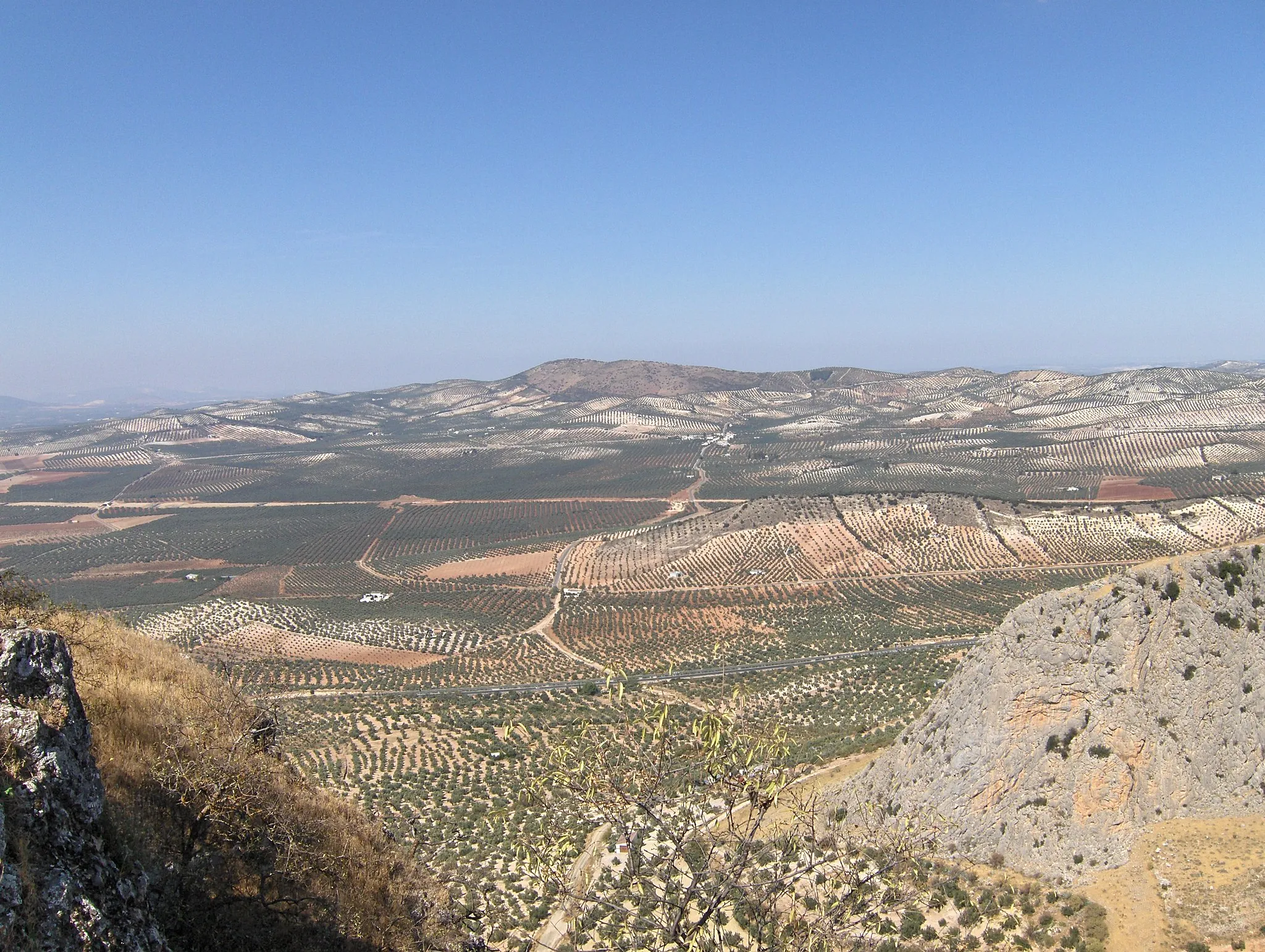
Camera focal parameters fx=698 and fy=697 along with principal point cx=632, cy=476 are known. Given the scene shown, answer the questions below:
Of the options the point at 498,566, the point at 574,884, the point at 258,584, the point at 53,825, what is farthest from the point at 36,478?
the point at 53,825

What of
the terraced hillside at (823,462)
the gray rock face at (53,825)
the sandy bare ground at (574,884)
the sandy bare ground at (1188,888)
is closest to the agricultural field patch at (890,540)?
the terraced hillside at (823,462)

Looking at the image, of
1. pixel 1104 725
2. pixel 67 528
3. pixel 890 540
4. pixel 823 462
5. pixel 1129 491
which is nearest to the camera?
pixel 1104 725

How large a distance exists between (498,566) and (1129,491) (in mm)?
84204

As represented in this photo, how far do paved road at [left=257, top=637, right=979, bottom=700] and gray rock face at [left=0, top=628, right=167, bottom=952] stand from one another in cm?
3362

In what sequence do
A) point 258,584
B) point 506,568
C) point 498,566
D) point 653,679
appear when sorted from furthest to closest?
point 498,566, point 506,568, point 258,584, point 653,679

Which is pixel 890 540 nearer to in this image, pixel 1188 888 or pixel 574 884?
pixel 1188 888

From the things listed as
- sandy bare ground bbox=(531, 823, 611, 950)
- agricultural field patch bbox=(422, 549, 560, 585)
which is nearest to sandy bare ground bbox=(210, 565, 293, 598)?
agricultural field patch bbox=(422, 549, 560, 585)

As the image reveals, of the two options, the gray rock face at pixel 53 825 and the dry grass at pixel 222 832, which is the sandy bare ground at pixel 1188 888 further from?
the gray rock face at pixel 53 825

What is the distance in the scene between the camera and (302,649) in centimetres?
5169

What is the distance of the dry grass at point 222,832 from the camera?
8.87 meters

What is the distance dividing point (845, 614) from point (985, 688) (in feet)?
129

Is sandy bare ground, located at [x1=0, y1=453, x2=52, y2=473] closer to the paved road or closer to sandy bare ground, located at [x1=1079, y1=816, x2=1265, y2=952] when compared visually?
the paved road

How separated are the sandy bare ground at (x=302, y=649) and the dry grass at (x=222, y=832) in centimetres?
3768

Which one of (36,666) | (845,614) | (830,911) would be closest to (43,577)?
(845,614)
